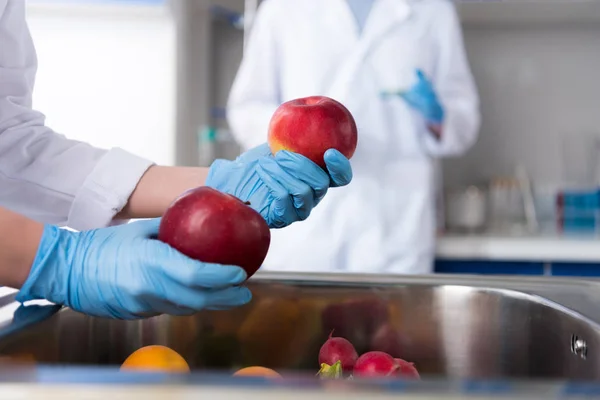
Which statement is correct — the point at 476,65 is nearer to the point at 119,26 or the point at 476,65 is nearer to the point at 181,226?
the point at 119,26

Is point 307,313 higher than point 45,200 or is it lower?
lower

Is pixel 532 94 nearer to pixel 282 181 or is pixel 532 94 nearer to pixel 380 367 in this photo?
pixel 282 181

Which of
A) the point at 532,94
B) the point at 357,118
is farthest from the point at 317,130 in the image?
the point at 532,94

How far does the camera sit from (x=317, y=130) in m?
0.89

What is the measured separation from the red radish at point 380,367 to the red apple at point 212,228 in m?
0.15

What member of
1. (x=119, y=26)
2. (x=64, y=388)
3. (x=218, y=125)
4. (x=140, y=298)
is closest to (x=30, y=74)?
(x=140, y=298)

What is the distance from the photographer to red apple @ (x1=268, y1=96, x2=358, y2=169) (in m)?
0.89

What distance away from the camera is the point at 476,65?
107 inches

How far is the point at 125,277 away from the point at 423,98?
4.46ft

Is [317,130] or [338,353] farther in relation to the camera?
[317,130]

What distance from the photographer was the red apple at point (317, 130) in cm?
89

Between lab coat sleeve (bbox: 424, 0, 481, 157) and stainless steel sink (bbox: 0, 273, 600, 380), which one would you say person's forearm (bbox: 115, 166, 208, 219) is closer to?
stainless steel sink (bbox: 0, 273, 600, 380)

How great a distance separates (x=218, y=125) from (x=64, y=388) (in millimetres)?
2435

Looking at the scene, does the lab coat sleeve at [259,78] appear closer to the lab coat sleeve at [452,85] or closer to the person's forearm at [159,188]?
the lab coat sleeve at [452,85]
